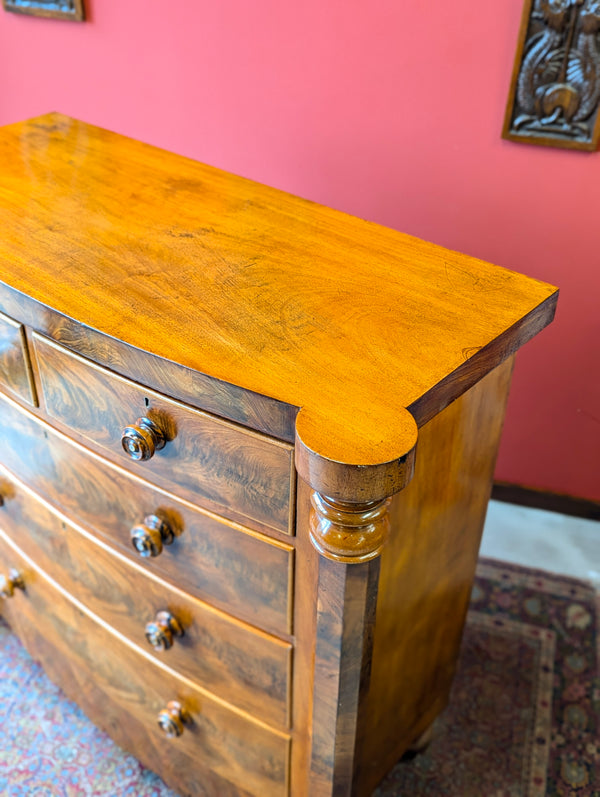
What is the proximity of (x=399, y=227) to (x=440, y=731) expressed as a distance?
109 centimetres

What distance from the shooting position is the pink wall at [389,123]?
5.47ft

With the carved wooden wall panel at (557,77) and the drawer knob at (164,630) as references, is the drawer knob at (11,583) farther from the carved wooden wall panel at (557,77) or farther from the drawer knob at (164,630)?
the carved wooden wall panel at (557,77)

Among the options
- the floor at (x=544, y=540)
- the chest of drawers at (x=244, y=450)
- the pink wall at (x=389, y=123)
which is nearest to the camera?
the chest of drawers at (x=244, y=450)

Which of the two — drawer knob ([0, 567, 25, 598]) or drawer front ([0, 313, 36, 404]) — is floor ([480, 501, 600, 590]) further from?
drawer front ([0, 313, 36, 404])

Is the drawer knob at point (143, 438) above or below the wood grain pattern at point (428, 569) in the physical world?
above

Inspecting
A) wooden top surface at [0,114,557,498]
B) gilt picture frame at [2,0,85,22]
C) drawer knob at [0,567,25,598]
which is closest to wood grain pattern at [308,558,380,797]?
wooden top surface at [0,114,557,498]

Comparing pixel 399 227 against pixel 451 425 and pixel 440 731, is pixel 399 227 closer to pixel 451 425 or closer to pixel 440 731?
pixel 451 425

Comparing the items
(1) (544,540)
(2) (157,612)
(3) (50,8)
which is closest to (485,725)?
(1) (544,540)

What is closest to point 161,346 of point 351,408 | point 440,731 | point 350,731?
point 351,408

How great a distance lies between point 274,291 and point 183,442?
9.3 inches

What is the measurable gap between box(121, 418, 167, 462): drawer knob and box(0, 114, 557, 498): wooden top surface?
4.7 inches

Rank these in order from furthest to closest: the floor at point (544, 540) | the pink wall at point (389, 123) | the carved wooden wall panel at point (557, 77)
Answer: the floor at point (544, 540) → the pink wall at point (389, 123) → the carved wooden wall panel at point (557, 77)

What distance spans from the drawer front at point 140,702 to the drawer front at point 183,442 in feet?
1.28

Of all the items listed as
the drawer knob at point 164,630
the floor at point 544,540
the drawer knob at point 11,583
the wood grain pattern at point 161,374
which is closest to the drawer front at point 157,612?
the drawer knob at point 164,630
